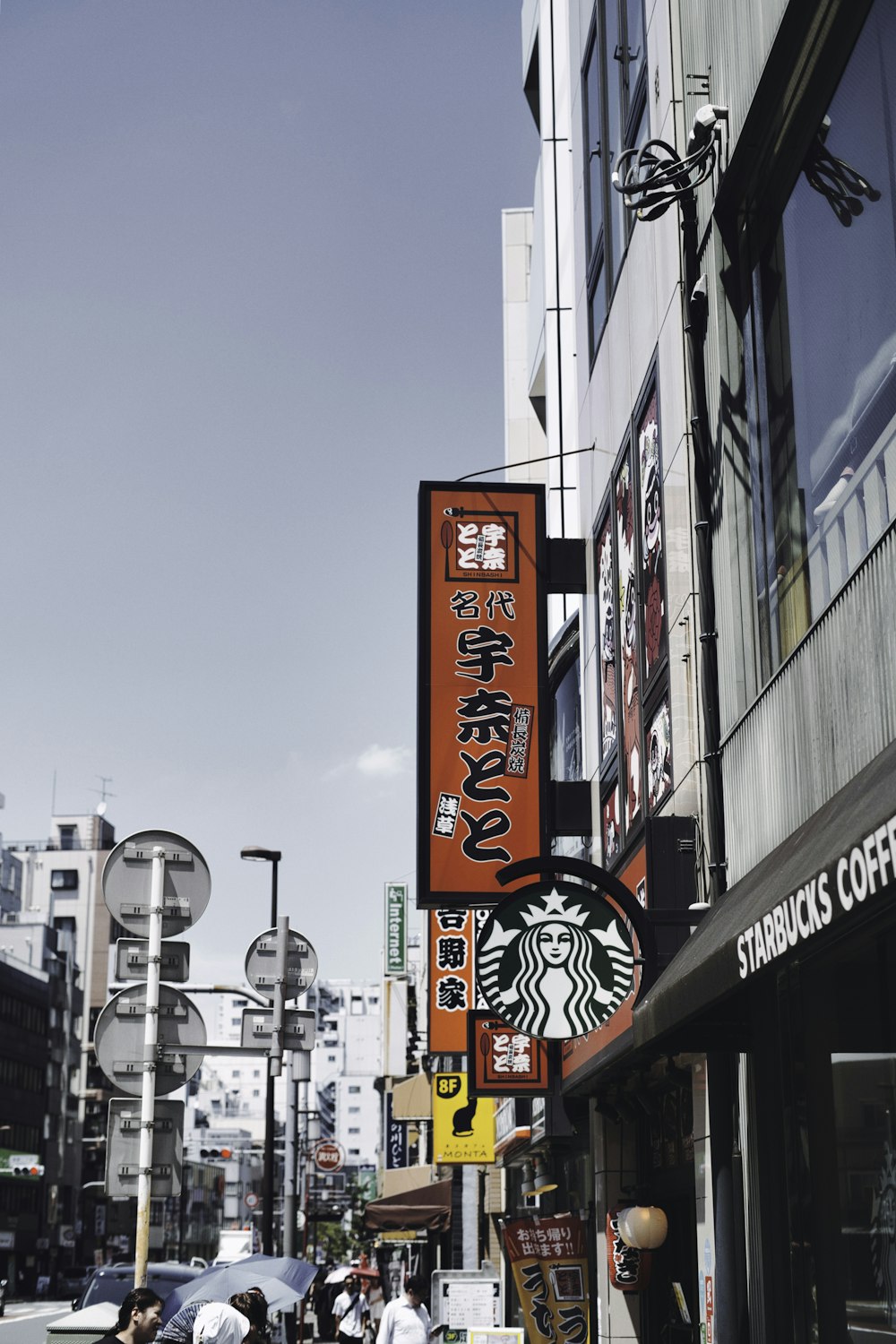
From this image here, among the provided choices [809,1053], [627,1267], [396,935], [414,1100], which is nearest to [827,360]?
[809,1053]

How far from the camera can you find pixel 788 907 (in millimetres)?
6629

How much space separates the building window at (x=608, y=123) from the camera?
1416 centimetres

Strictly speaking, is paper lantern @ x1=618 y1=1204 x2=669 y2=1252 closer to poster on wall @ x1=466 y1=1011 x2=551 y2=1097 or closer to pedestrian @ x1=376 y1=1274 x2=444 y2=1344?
poster on wall @ x1=466 y1=1011 x2=551 y2=1097

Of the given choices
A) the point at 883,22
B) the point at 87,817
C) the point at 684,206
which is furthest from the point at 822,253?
the point at 87,817

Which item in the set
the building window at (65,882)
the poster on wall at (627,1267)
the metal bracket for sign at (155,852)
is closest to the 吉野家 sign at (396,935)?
the poster on wall at (627,1267)

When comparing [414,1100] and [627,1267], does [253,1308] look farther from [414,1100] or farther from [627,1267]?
[414,1100]

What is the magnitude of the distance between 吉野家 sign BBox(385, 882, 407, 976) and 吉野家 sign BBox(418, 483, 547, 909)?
56.7m

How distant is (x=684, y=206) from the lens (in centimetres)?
1120

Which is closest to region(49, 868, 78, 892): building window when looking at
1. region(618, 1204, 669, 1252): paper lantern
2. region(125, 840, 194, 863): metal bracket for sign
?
region(618, 1204, 669, 1252): paper lantern

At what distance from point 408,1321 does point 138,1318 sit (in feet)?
31.4

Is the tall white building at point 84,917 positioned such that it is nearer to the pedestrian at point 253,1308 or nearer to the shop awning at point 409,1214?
the shop awning at point 409,1214

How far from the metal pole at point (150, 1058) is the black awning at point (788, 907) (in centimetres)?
306

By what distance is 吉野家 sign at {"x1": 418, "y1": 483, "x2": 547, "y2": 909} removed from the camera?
13.2 meters

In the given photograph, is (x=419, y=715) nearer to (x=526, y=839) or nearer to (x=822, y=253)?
(x=526, y=839)
